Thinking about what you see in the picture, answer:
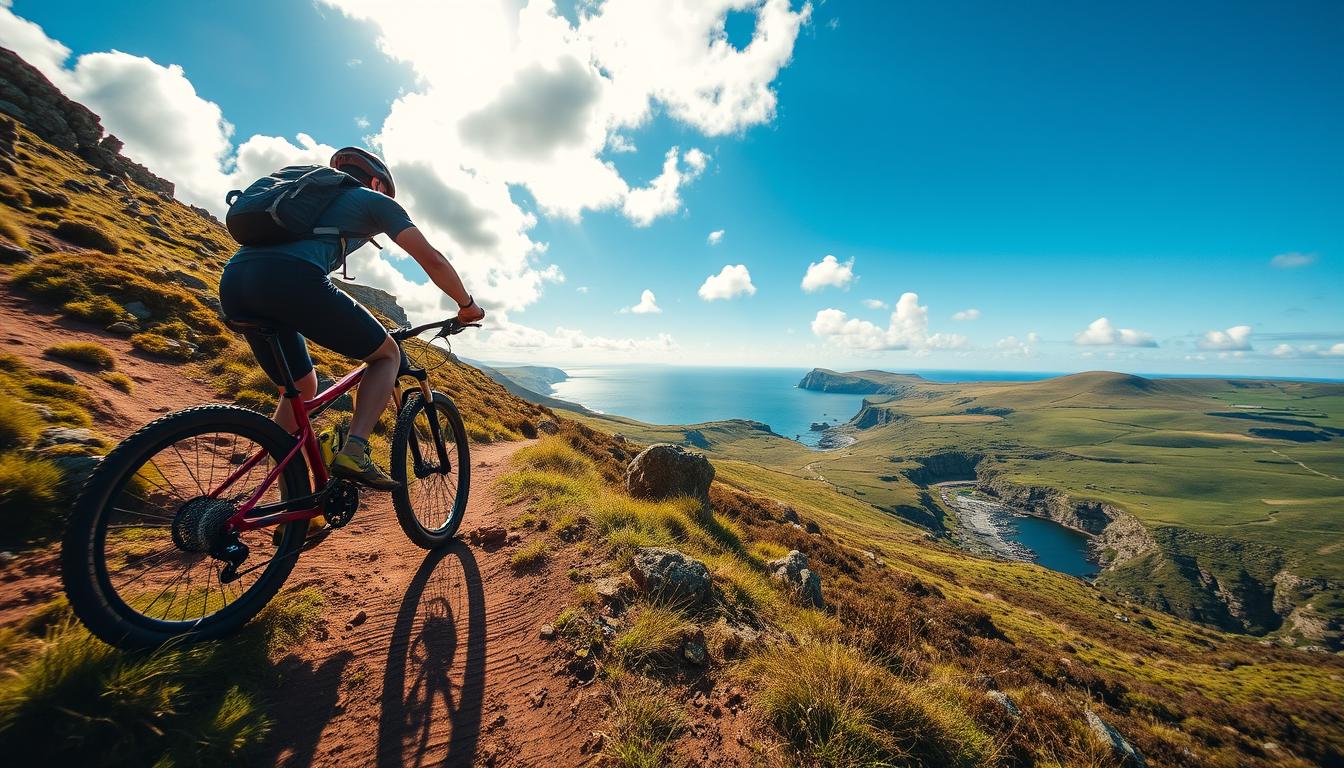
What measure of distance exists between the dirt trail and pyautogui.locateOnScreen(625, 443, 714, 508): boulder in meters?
6.27

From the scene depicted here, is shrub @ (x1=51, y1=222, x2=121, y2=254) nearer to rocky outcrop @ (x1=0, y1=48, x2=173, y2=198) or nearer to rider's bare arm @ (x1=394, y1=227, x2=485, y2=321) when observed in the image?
rider's bare arm @ (x1=394, y1=227, x2=485, y2=321)

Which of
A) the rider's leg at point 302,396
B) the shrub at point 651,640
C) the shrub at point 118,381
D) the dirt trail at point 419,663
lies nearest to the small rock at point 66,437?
the dirt trail at point 419,663

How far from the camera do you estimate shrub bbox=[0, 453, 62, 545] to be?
12.4 ft

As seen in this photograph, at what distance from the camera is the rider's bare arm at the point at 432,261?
13.3 feet

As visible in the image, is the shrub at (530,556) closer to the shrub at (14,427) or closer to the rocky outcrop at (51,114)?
the shrub at (14,427)

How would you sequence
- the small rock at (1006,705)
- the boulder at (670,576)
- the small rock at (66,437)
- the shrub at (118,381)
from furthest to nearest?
the shrub at (118,381) < the small rock at (1006,705) < the boulder at (670,576) < the small rock at (66,437)

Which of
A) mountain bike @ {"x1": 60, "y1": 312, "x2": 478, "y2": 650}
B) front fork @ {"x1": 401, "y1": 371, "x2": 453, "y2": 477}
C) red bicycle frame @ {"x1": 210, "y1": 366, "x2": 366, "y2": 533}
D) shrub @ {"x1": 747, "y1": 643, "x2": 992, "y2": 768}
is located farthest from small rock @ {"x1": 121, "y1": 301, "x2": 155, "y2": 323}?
shrub @ {"x1": 747, "y1": 643, "x2": 992, "y2": 768}

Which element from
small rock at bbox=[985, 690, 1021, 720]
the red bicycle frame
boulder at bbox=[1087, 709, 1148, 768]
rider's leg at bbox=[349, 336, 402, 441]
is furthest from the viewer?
boulder at bbox=[1087, 709, 1148, 768]

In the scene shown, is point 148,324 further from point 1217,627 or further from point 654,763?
point 1217,627

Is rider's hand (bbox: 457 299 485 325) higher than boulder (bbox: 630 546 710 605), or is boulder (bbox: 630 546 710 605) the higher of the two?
rider's hand (bbox: 457 299 485 325)

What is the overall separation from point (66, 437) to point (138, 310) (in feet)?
36.2

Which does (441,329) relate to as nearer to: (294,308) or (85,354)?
(294,308)

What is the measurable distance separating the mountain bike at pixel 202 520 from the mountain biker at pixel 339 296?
0.66 feet

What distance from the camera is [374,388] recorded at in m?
4.45
